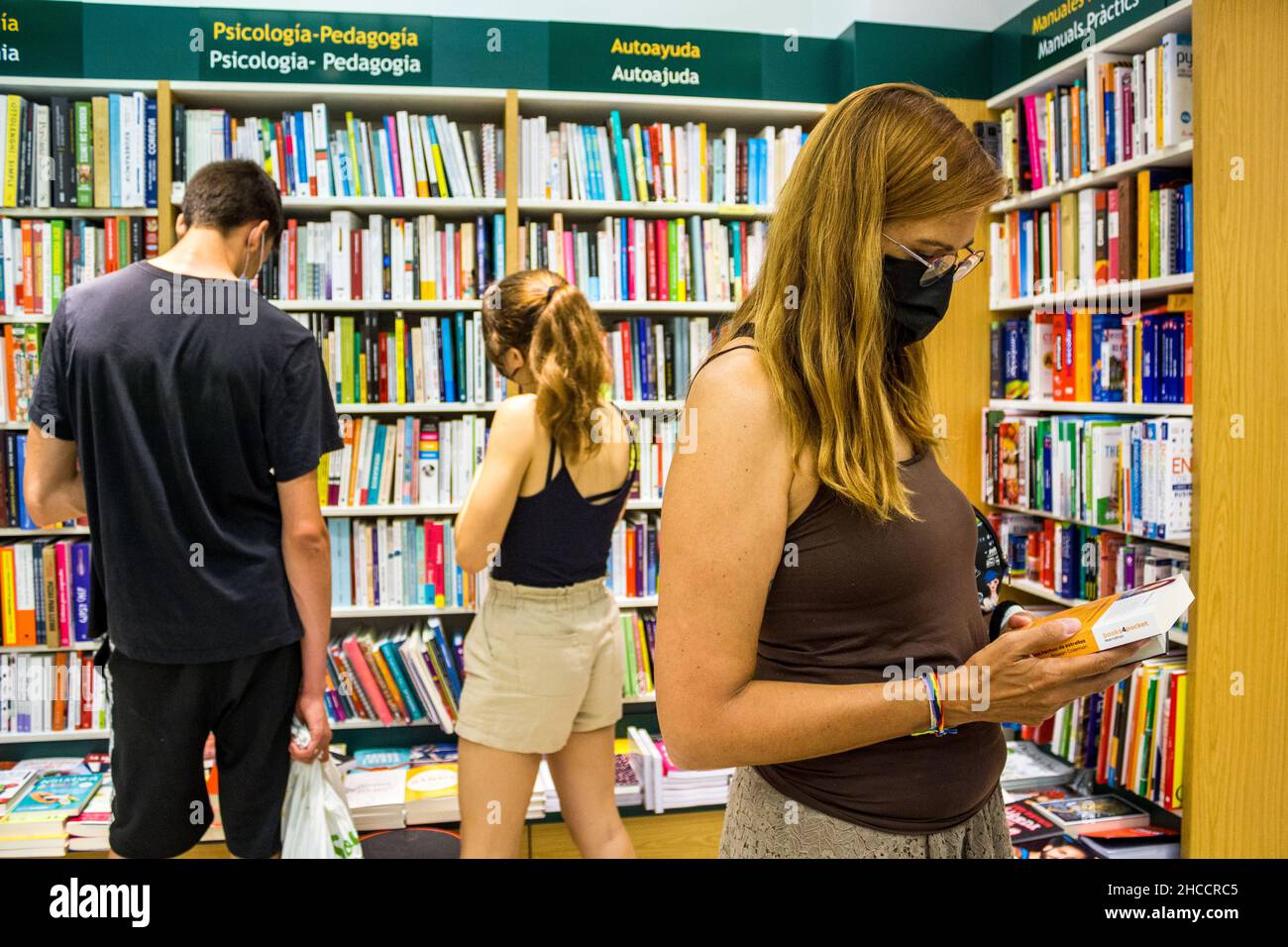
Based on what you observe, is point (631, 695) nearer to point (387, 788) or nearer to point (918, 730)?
point (387, 788)

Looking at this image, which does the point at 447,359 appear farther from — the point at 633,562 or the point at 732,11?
the point at 732,11

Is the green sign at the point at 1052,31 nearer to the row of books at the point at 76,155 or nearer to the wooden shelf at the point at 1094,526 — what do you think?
the wooden shelf at the point at 1094,526

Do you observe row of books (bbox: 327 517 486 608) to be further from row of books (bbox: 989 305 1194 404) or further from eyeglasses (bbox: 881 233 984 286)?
eyeglasses (bbox: 881 233 984 286)

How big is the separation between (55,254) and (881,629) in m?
2.92

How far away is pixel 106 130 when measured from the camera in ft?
9.32

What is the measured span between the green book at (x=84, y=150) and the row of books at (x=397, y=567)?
1.23 metres

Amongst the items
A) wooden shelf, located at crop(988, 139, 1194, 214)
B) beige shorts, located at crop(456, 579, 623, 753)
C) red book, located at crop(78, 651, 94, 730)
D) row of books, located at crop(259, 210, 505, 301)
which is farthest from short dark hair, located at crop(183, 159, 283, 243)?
wooden shelf, located at crop(988, 139, 1194, 214)

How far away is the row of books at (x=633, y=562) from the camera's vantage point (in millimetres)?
3109

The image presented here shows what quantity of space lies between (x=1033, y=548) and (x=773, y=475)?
2.41 metres

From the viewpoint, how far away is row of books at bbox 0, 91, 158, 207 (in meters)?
2.82

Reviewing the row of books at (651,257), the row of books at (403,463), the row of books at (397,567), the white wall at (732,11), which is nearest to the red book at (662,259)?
the row of books at (651,257)

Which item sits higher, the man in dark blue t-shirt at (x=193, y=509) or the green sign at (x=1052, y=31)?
the green sign at (x=1052, y=31)

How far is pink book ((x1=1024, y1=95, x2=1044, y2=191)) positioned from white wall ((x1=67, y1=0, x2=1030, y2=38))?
1.71ft
